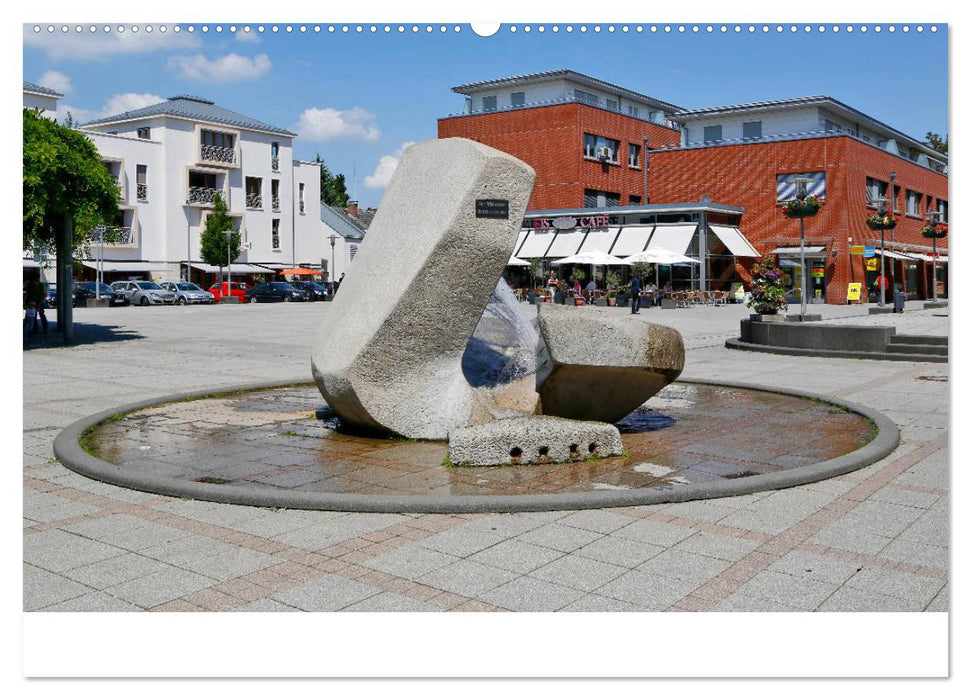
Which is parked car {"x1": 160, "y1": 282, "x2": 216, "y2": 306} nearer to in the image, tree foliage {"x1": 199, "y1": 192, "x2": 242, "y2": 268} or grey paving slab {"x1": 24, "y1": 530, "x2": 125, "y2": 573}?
tree foliage {"x1": 199, "y1": 192, "x2": 242, "y2": 268}

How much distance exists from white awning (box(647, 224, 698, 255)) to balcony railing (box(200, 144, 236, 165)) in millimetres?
21804

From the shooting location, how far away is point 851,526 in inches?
243

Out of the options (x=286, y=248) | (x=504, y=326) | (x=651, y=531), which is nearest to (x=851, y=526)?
(x=651, y=531)

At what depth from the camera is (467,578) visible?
16.6ft

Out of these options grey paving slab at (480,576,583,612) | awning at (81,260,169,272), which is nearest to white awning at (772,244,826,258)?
awning at (81,260,169,272)

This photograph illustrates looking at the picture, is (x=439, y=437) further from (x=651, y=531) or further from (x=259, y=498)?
(x=651, y=531)

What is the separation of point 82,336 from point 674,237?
31743mm

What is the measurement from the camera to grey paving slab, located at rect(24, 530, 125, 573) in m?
5.36

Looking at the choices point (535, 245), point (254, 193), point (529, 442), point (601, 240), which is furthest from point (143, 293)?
point (529, 442)

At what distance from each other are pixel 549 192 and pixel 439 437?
45.0 meters

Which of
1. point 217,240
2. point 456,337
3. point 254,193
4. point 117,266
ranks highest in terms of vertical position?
point 254,193

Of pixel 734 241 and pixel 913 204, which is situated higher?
pixel 913 204

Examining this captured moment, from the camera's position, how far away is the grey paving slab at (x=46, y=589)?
4.70 m

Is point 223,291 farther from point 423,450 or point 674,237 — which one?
point 423,450
